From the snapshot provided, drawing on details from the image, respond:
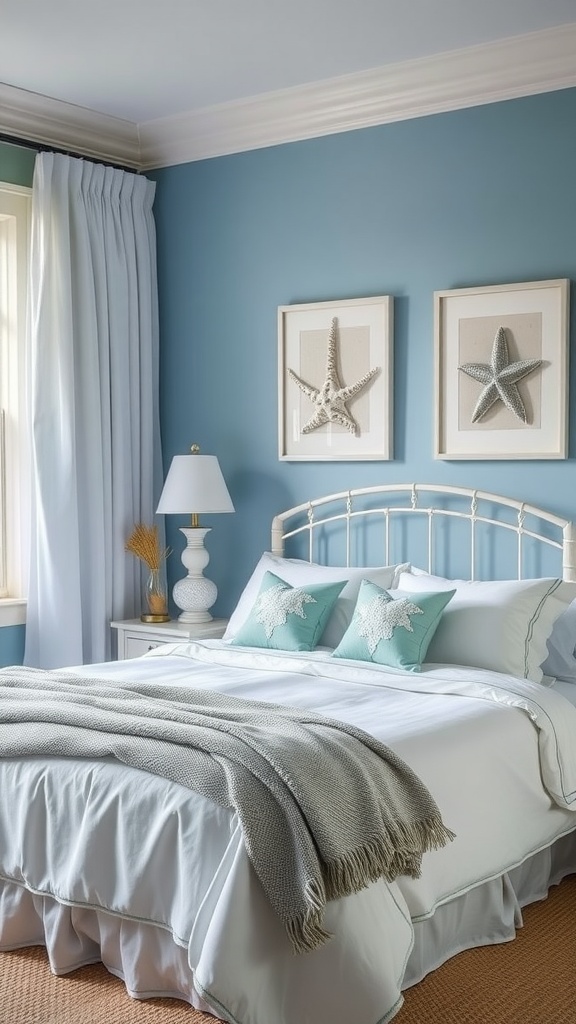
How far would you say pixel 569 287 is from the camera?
4.20 metres

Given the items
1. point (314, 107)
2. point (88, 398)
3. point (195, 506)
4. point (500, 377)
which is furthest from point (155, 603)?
point (314, 107)

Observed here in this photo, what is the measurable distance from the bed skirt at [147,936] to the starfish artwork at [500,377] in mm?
1743

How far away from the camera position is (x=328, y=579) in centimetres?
445

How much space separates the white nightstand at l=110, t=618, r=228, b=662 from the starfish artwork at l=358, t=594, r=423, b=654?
3.79ft

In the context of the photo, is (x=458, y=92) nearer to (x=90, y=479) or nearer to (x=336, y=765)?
(x=90, y=479)

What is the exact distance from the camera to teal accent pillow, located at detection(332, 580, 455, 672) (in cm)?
382

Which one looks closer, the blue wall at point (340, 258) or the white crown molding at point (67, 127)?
the blue wall at point (340, 258)

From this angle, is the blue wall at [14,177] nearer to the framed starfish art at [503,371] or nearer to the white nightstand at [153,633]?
the white nightstand at [153,633]

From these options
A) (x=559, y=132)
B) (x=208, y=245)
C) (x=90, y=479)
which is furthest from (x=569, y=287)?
(x=90, y=479)

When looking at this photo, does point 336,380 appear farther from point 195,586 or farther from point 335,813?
point 335,813

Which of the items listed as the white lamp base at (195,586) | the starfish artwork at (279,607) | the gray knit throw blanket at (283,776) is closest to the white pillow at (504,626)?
the starfish artwork at (279,607)

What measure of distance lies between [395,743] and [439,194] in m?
2.42

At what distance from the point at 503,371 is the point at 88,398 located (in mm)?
1817

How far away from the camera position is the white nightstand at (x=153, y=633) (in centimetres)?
491
